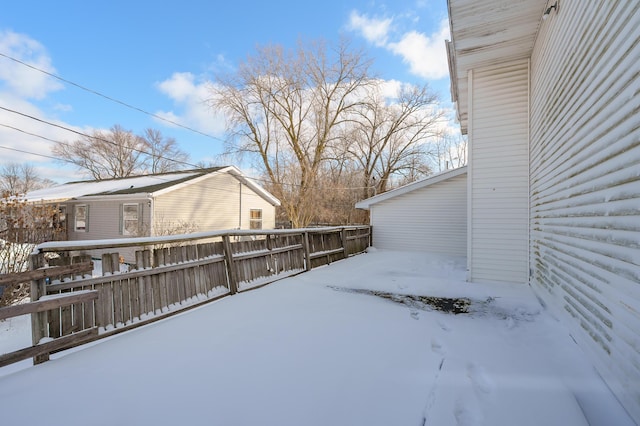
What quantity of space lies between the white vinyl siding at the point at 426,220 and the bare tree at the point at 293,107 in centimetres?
724

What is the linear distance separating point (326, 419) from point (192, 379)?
1.04 m

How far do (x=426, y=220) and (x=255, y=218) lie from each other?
850 centimetres

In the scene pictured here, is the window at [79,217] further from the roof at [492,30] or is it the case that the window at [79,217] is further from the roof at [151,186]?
the roof at [492,30]

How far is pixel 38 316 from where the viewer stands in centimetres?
235

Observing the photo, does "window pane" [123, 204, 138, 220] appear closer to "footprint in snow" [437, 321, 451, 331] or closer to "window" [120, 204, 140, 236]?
"window" [120, 204, 140, 236]

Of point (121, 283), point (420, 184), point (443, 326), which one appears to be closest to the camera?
point (121, 283)

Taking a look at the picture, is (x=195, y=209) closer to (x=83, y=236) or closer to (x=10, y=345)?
(x=83, y=236)

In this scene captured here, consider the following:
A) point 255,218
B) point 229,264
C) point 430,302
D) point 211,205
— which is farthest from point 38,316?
point 255,218

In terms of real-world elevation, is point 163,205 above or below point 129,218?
above

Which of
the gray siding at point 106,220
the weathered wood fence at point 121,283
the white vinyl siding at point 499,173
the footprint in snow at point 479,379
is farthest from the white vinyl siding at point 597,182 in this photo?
the gray siding at point 106,220

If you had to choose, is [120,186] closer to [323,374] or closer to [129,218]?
[129,218]

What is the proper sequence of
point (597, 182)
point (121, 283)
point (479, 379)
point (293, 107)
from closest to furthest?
point (479, 379) → point (597, 182) → point (121, 283) → point (293, 107)

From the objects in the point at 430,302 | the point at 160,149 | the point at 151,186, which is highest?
the point at 160,149

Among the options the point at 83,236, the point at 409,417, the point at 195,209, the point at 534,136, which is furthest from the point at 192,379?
the point at 83,236
